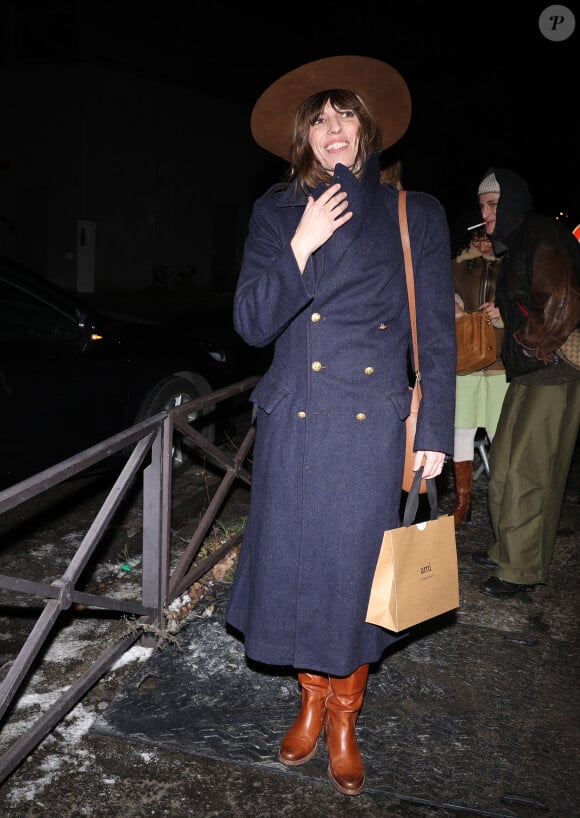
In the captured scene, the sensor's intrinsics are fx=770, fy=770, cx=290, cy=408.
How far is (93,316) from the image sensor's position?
5.28 m

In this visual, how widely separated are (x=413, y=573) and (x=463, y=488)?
8.80 feet

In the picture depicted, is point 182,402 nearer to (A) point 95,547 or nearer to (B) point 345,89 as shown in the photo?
(A) point 95,547

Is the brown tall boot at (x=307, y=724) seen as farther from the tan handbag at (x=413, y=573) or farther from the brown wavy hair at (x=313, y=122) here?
the brown wavy hair at (x=313, y=122)

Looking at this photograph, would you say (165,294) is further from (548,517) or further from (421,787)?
(421,787)

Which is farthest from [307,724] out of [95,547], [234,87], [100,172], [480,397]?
[234,87]

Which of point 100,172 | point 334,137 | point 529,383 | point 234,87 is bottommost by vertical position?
point 529,383

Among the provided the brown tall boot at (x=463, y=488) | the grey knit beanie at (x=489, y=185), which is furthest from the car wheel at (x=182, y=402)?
the grey knit beanie at (x=489, y=185)

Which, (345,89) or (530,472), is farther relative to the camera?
(530,472)

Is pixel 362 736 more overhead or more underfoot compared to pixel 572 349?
more underfoot

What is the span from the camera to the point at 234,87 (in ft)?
75.0

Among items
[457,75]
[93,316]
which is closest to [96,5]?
[457,75]

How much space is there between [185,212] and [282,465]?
66.6ft

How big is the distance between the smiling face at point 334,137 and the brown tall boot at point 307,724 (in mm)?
1820

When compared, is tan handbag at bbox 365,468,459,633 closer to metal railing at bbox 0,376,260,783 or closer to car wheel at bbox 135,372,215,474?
metal railing at bbox 0,376,260,783
